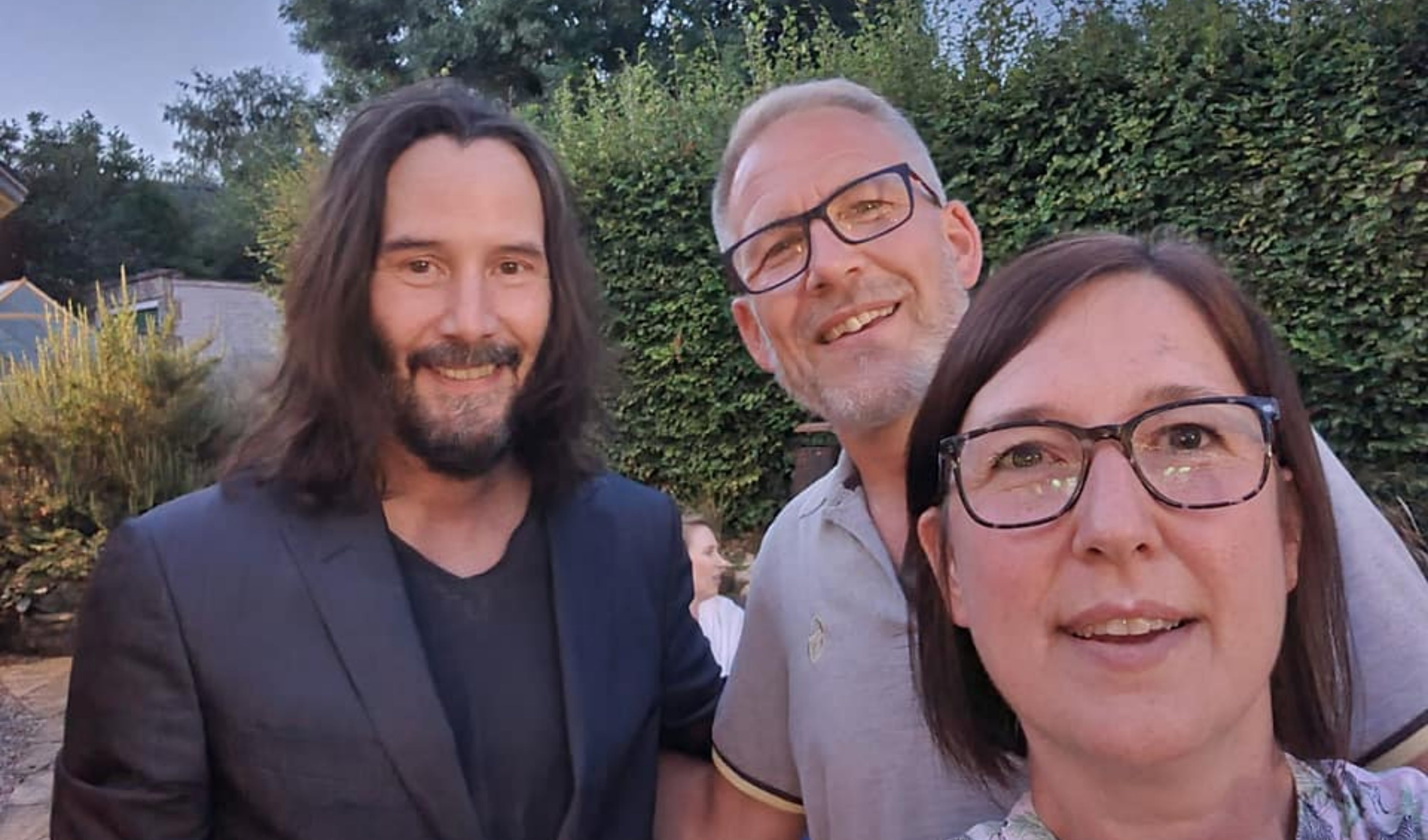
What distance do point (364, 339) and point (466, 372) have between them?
0.63 feet

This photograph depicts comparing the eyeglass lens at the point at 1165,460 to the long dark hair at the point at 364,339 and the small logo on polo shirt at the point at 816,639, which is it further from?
the long dark hair at the point at 364,339

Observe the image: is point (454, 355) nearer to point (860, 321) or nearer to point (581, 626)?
point (581, 626)

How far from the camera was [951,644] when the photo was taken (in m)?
1.24

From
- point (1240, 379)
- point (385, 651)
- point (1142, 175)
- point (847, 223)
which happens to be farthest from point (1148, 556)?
point (1142, 175)

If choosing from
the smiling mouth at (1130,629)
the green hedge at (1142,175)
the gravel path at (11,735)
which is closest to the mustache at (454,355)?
the smiling mouth at (1130,629)

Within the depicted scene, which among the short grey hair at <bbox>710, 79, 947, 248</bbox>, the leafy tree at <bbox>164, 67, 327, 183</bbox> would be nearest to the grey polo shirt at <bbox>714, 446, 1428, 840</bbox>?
the short grey hair at <bbox>710, 79, 947, 248</bbox>

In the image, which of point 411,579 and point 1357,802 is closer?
point 1357,802

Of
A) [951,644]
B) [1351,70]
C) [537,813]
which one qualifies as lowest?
[537,813]

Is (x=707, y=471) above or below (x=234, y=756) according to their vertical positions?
below

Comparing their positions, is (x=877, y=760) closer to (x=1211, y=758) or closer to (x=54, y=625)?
(x=1211, y=758)

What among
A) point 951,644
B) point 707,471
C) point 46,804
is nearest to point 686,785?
point 951,644

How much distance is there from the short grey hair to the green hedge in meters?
3.01

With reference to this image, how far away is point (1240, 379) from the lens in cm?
102

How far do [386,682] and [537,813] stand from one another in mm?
305
